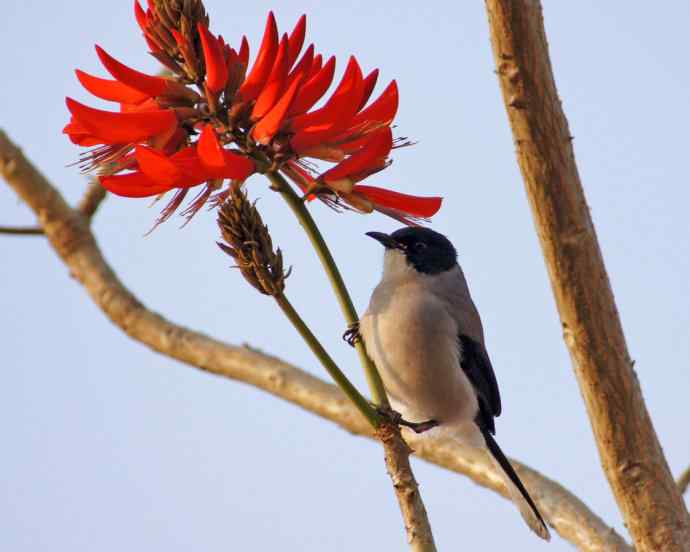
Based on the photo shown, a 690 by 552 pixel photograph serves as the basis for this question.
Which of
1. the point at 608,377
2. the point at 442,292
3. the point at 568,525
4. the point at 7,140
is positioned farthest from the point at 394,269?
the point at 7,140

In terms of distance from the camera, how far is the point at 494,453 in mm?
3729

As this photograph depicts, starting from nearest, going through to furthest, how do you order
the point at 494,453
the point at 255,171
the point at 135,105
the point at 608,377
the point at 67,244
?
1. the point at 255,171
2. the point at 135,105
3. the point at 608,377
4. the point at 494,453
5. the point at 67,244

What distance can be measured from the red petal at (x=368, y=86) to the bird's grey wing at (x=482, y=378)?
173 centimetres

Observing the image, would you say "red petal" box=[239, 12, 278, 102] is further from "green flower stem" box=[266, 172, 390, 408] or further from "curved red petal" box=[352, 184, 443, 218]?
"curved red petal" box=[352, 184, 443, 218]

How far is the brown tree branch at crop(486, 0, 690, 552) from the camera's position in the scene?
2012 millimetres

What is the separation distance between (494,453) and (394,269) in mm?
785

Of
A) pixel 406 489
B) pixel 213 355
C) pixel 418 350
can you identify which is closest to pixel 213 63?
pixel 406 489

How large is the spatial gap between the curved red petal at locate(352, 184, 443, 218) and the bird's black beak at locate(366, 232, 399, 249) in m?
1.30

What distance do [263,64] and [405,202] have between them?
38 centimetres

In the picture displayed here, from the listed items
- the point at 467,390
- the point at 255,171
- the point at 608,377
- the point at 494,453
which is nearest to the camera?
the point at 255,171

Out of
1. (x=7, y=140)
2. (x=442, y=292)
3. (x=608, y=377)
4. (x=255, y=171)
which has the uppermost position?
(x=7, y=140)

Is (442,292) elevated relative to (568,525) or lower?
elevated

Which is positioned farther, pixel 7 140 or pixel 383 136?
pixel 7 140

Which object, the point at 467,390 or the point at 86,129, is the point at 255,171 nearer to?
the point at 86,129
